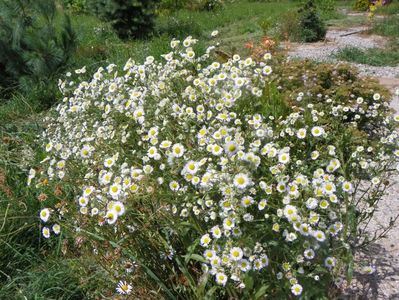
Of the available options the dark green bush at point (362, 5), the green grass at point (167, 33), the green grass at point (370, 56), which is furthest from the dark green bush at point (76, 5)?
the green grass at point (370, 56)

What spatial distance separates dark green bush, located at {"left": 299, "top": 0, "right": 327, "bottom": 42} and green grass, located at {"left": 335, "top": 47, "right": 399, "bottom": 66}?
130 cm

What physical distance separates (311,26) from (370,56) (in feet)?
6.19

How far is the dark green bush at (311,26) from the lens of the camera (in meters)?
8.71

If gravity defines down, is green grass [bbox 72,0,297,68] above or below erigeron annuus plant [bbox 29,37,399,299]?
below

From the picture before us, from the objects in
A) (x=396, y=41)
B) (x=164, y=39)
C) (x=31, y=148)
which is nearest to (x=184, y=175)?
(x=31, y=148)

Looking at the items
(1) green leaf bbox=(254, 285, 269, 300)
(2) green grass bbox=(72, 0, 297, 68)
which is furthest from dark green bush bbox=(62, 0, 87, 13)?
(1) green leaf bbox=(254, 285, 269, 300)

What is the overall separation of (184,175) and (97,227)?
1.48ft

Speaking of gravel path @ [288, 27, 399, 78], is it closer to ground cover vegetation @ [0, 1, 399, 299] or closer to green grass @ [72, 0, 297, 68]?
green grass @ [72, 0, 297, 68]

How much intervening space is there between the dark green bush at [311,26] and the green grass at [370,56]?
4.27 feet

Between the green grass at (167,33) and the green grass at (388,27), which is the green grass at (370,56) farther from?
the green grass at (167,33)

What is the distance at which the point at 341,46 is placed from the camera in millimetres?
8023

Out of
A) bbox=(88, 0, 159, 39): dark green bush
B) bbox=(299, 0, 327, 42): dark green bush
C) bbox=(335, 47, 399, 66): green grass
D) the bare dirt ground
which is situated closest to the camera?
the bare dirt ground

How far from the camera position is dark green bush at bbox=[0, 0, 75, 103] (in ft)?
17.3

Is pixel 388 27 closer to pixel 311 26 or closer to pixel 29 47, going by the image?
pixel 311 26
